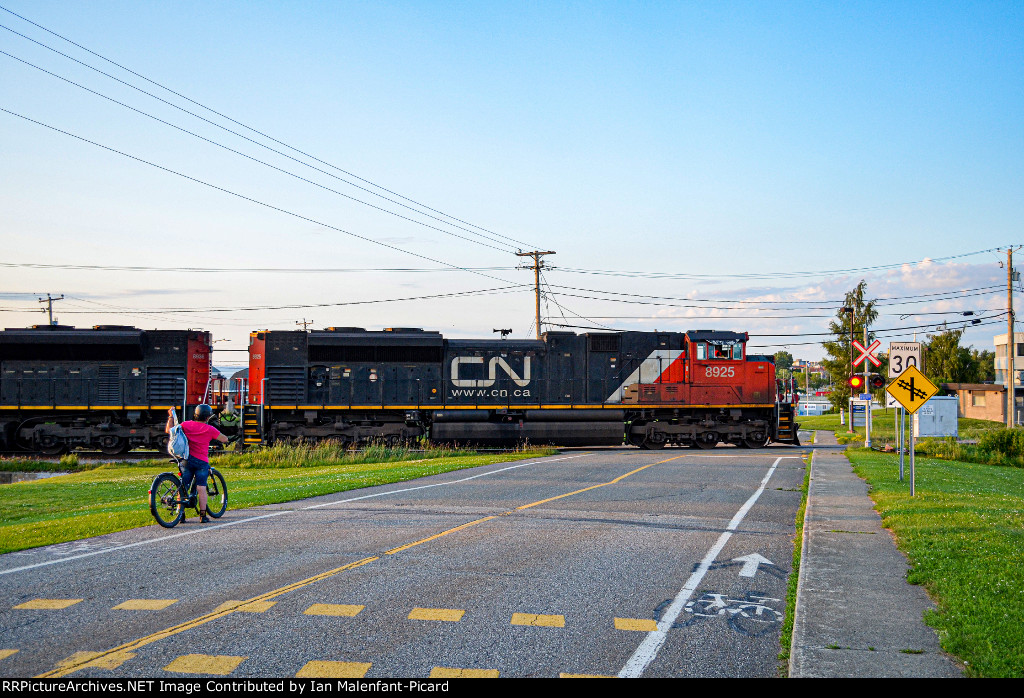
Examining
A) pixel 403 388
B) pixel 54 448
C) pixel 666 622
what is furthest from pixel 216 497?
pixel 54 448

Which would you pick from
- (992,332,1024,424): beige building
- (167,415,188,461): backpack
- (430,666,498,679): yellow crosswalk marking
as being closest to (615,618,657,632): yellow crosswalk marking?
(430,666,498,679): yellow crosswalk marking

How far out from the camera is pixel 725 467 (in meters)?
21.6

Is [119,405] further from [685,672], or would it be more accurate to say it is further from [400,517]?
[685,672]

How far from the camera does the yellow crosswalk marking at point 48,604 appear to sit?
270 inches

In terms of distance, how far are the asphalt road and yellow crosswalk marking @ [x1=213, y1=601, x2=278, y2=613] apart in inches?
0.7

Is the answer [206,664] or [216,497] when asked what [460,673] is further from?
[216,497]

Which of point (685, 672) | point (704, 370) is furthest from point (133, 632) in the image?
point (704, 370)

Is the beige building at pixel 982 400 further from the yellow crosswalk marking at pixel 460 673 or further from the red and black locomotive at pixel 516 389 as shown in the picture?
the yellow crosswalk marking at pixel 460 673

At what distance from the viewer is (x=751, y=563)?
9125 millimetres

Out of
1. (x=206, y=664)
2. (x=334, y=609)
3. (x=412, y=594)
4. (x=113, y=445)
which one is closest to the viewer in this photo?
(x=206, y=664)

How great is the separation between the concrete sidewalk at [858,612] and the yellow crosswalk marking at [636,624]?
44.4 inches

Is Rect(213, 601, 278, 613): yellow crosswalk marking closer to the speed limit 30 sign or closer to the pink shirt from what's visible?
the pink shirt

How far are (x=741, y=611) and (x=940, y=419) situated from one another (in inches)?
1710

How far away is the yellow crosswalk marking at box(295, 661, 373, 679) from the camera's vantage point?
5184 millimetres
